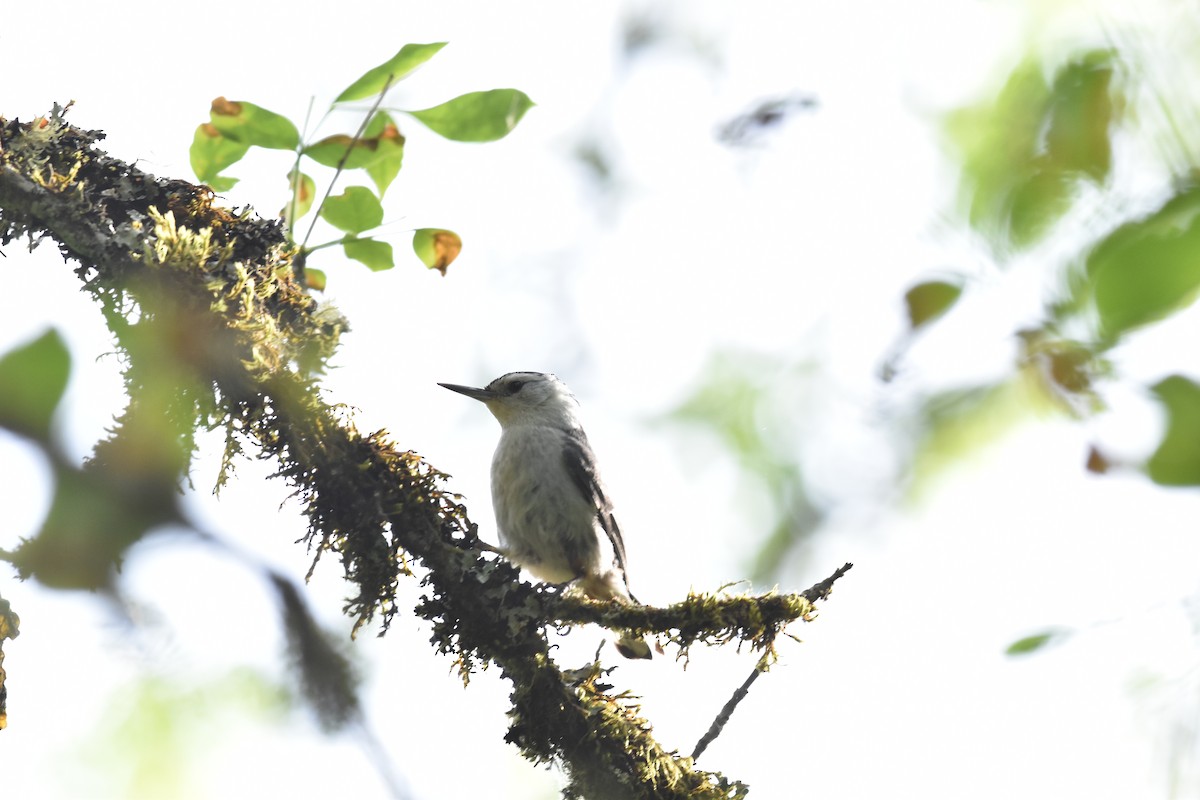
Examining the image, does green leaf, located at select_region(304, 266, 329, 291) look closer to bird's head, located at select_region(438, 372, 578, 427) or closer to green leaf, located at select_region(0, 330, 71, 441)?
bird's head, located at select_region(438, 372, 578, 427)

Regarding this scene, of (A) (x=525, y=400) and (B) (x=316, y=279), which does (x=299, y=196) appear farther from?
(A) (x=525, y=400)

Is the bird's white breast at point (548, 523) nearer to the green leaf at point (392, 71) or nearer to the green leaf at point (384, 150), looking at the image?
the green leaf at point (384, 150)

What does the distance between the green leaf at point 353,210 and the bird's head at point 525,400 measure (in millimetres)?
2139

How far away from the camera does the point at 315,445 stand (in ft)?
10.0

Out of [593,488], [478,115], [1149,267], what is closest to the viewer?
[1149,267]

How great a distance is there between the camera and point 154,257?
3.02 m

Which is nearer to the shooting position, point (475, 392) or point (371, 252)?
point (371, 252)

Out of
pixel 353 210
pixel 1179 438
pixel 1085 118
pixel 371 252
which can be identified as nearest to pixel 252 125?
pixel 353 210

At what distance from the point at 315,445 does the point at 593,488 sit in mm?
2531

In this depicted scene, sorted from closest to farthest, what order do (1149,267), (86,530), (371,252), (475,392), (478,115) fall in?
(1149,267) < (86,530) < (478,115) < (371,252) < (475,392)

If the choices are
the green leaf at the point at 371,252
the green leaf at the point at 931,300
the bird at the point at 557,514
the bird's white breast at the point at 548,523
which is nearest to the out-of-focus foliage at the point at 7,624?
the green leaf at the point at 931,300

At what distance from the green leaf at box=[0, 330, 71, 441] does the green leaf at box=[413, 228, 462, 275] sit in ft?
8.86

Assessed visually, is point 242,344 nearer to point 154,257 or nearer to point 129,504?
point 154,257

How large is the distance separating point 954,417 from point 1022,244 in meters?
0.73
